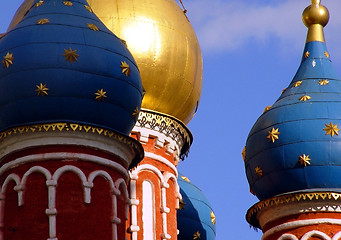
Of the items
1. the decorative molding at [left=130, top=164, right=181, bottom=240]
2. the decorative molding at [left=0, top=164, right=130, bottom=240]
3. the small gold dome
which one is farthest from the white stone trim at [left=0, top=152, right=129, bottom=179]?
the small gold dome

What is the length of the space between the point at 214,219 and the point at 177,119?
3.77 meters

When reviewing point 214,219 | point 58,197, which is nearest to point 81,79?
point 58,197

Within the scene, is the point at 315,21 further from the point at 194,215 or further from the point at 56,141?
the point at 56,141

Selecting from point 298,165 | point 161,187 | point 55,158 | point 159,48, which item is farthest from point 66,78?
point 298,165

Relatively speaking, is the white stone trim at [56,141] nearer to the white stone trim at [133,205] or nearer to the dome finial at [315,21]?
the white stone trim at [133,205]

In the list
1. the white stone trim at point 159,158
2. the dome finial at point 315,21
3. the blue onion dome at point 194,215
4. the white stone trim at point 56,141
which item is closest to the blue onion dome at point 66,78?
the white stone trim at point 56,141

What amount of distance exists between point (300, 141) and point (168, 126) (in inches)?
119

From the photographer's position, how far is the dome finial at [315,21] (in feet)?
95.5

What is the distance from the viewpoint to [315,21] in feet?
95.7

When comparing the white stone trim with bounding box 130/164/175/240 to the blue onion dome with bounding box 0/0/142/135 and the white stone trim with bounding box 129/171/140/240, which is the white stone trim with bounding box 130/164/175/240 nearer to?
the white stone trim with bounding box 129/171/140/240

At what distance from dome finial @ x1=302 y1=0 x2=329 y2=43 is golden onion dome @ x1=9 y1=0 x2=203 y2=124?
8.57 ft

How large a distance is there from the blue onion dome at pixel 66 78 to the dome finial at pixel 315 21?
6.52 metres

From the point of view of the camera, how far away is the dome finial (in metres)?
29.1

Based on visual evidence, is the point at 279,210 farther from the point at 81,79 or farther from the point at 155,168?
the point at 81,79
